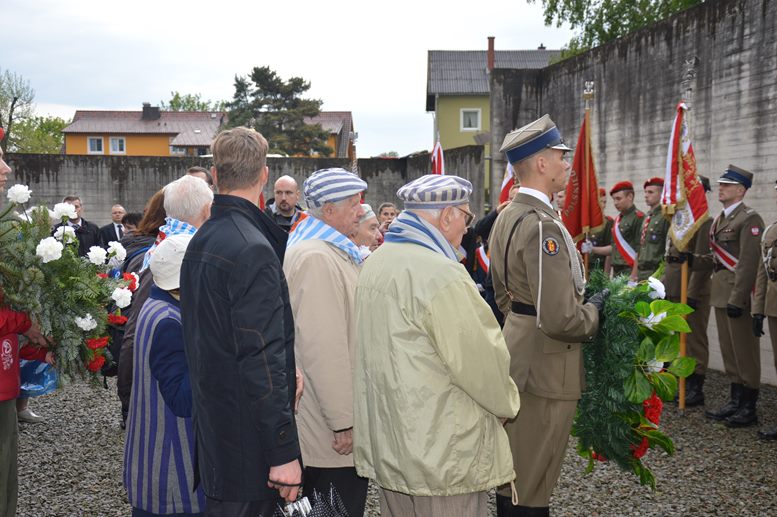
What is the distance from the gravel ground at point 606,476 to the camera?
5.00 meters

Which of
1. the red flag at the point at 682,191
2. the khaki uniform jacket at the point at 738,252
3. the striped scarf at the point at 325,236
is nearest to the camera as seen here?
the striped scarf at the point at 325,236

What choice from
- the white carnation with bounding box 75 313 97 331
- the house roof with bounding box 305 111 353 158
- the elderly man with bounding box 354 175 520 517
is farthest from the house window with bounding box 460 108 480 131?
the elderly man with bounding box 354 175 520 517

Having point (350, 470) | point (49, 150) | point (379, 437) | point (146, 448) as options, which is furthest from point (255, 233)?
point (49, 150)

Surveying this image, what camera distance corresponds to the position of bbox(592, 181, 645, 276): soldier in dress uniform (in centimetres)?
879

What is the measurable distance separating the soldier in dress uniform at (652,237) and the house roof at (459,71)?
3336 centimetres

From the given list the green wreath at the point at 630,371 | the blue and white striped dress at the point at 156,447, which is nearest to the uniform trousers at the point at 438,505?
the blue and white striped dress at the point at 156,447

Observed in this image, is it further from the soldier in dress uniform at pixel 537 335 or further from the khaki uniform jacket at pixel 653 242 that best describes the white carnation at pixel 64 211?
the khaki uniform jacket at pixel 653 242

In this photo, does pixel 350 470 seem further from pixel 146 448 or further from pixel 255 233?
pixel 255 233

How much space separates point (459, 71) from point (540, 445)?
1636 inches

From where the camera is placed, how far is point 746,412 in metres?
6.93

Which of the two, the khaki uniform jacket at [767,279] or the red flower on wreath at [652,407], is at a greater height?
the khaki uniform jacket at [767,279]

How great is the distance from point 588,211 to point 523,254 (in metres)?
4.37

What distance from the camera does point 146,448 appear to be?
305cm

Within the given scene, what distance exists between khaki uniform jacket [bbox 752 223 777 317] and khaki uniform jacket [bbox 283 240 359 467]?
4.85m
